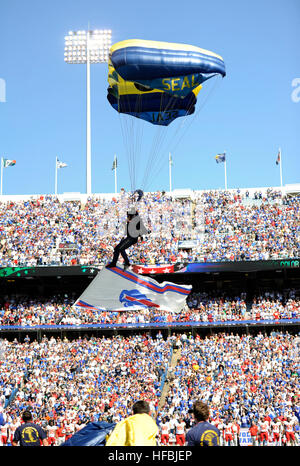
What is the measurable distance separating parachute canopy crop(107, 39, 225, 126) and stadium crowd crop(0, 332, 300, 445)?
12.6 m

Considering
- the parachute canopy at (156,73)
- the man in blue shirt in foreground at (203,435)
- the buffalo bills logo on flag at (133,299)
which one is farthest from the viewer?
the buffalo bills logo on flag at (133,299)

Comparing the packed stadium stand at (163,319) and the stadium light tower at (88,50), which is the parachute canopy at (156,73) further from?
the stadium light tower at (88,50)

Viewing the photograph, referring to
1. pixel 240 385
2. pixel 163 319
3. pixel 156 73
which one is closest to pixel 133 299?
pixel 163 319

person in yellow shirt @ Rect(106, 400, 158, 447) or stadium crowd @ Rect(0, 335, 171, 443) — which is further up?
person in yellow shirt @ Rect(106, 400, 158, 447)

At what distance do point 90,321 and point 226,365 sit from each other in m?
9.85

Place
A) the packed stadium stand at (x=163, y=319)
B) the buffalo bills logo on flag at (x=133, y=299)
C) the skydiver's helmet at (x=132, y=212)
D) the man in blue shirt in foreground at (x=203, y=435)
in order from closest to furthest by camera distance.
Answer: the man in blue shirt in foreground at (x=203, y=435), the skydiver's helmet at (x=132, y=212), the packed stadium stand at (x=163, y=319), the buffalo bills logo on flag at (x=133, y=299)

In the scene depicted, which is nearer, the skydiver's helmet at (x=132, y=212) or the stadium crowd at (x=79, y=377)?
the skydiver's helmet at (x=132, y=212)

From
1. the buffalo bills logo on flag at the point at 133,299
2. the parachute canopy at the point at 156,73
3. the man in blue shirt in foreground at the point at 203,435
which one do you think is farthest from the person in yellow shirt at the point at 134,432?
the buffalo bills logo on flag at the point at 133,299

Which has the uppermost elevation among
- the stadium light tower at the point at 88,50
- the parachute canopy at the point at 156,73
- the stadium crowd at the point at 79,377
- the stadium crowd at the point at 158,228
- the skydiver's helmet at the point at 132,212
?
the stadium light tower at the point at 88,50

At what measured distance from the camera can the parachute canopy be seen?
674 inches

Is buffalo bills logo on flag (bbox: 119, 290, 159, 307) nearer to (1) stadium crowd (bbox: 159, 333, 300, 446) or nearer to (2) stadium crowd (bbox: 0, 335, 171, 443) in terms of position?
(2) stadium crowd (bbox: 0, 335, 171, 443)

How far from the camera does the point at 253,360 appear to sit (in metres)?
25.4

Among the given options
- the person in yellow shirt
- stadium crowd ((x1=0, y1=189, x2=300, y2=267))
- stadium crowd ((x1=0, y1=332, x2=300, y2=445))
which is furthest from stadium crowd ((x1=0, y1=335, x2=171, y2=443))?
the person in yellow shirt

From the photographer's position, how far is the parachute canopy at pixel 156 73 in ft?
56.2
